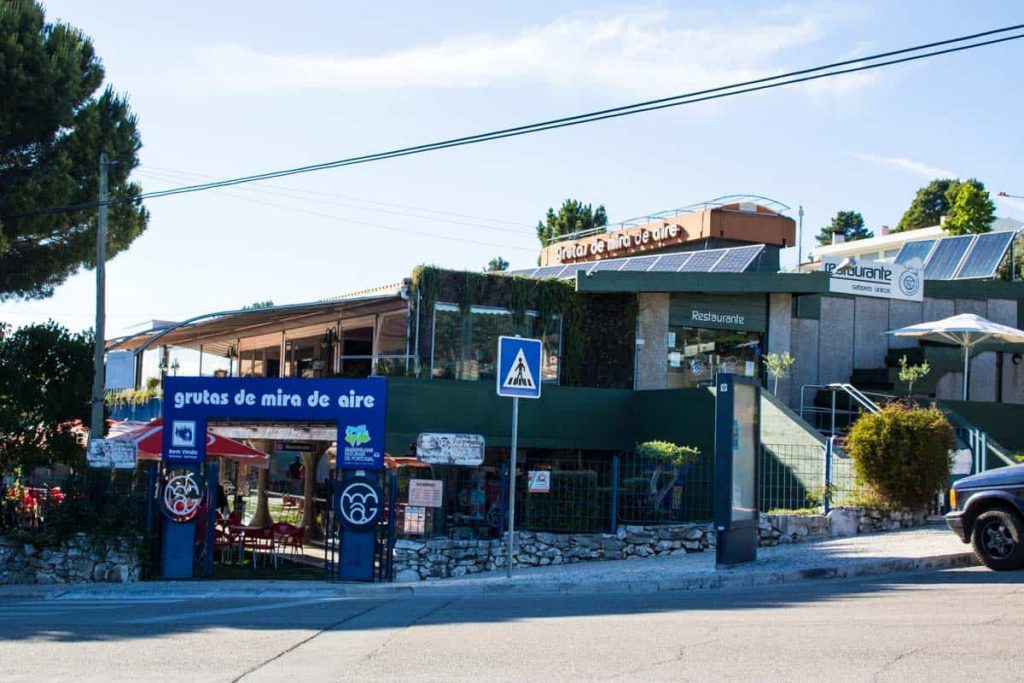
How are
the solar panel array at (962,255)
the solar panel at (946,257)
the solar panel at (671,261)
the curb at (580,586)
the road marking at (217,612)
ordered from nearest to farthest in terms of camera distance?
the road marking at (217,612) < the curb at (580,586) < the solar panel at (671,261) < the solar panel array at (962,255) < the solar panel at (946,257)

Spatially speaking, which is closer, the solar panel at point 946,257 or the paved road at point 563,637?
the paved road at point 563,637

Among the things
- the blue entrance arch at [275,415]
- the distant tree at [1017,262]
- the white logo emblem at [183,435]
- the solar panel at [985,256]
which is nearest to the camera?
the blue entrance arch at [275,415]

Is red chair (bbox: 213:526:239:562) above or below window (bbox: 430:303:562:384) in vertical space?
below

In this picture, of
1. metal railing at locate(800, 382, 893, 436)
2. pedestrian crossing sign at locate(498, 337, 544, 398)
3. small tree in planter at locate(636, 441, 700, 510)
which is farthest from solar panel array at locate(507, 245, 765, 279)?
pedestrian crossing sign at locate(498, 337, 544, 398)

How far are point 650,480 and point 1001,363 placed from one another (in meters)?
16.4

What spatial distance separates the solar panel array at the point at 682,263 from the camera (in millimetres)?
29375

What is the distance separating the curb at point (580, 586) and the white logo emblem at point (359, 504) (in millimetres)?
1156

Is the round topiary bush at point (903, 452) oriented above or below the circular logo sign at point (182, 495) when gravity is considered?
above

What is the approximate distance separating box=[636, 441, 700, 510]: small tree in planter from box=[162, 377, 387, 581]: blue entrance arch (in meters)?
4.96

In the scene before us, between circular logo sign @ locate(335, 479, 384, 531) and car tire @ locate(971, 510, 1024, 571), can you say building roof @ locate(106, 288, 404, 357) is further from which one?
car tire @ locate(971, 510, 1024, 571)

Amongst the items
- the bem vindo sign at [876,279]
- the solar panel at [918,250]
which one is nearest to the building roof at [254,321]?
the bem vindo sign at [876,279]

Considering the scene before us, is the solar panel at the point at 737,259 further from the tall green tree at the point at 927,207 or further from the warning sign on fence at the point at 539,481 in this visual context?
the tall green tree at the point at 927,207

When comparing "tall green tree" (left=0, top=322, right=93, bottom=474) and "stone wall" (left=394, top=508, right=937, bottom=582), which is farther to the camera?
"tall green tree" (left=0, top=322, right=93, bottom=474)

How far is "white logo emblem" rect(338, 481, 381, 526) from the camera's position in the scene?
1745 cm
